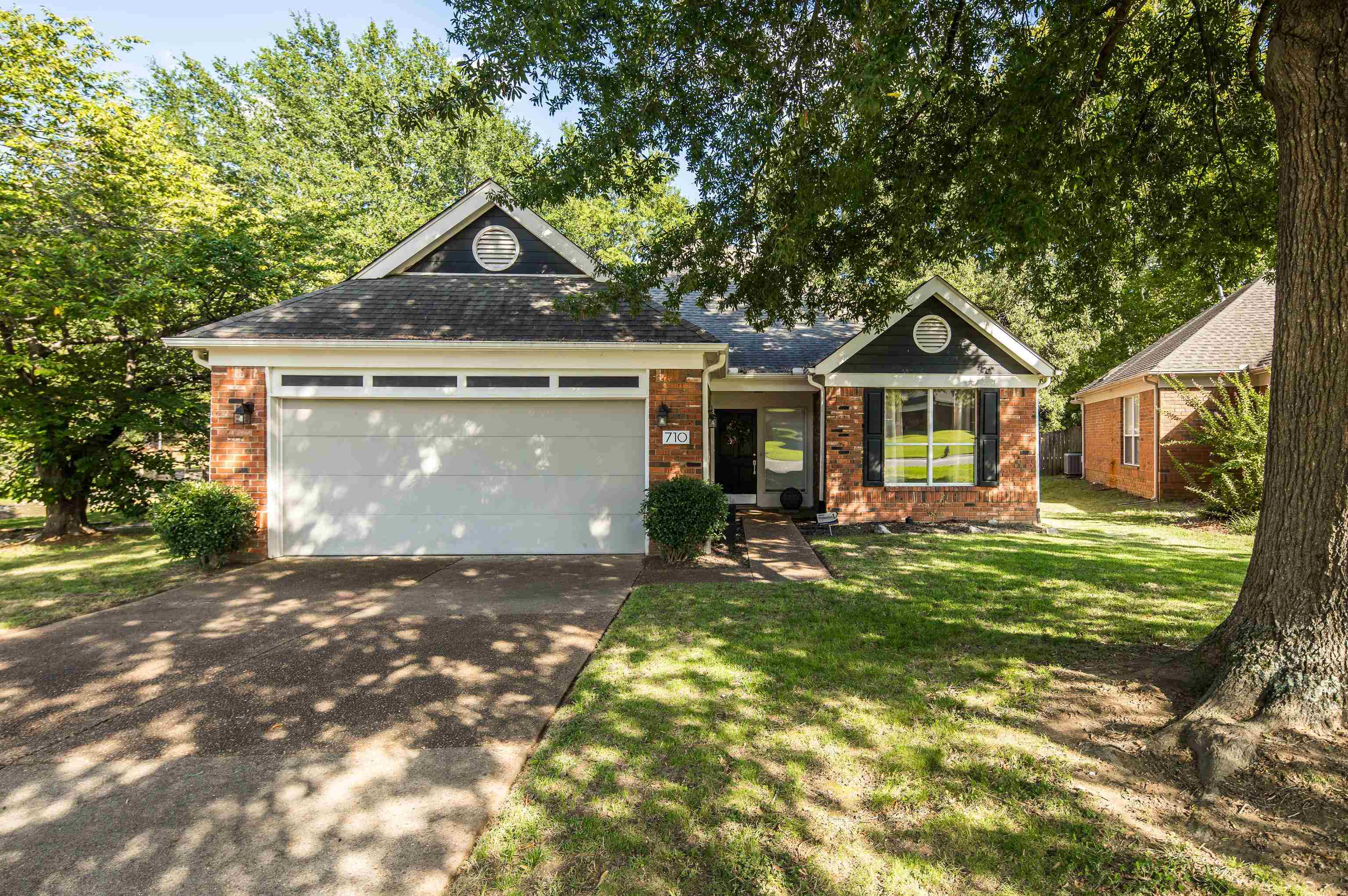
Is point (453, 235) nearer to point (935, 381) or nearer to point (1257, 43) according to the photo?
point (935, 381)

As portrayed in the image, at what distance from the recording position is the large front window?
38.9ft

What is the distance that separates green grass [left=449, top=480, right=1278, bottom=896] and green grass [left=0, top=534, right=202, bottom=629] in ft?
19.1

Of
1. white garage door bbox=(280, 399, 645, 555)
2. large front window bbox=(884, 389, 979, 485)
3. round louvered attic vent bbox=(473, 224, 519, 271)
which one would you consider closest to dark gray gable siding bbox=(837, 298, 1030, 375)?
large front window bbox=(884, 389, 979, 485)

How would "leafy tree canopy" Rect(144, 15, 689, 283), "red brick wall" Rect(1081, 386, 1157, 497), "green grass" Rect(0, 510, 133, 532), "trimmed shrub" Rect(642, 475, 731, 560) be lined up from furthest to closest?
"leafy tree canopy" Rect(144, 15, 689, 283) → "red brick wall" Rect(1081, 386, 1157, 497) → "green grass" Rect(0, 510, 133, 532) → "trimmed shrub" Rect(642, 475, 731, 560)

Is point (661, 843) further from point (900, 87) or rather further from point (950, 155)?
point (950, 155)

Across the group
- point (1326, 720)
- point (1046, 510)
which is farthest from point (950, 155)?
point (1046, 510)

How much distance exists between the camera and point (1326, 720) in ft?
10.3

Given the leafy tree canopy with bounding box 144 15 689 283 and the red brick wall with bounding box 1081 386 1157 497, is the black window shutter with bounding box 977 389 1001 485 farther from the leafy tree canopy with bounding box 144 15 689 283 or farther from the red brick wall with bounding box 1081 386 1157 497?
the leafy tree canopy with bounding box 144 15 689 283

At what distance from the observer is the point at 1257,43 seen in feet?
17.7

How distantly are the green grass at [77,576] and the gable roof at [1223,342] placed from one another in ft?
62.6

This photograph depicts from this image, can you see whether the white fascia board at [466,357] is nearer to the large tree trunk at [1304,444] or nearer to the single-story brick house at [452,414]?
the single-story brick house at [452,414]

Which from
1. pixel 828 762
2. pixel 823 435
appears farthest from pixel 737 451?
pixel 828 762

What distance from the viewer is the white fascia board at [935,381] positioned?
38.2ft

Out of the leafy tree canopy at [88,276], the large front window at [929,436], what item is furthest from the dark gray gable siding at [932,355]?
the leafy tree canopy at [88,276]
